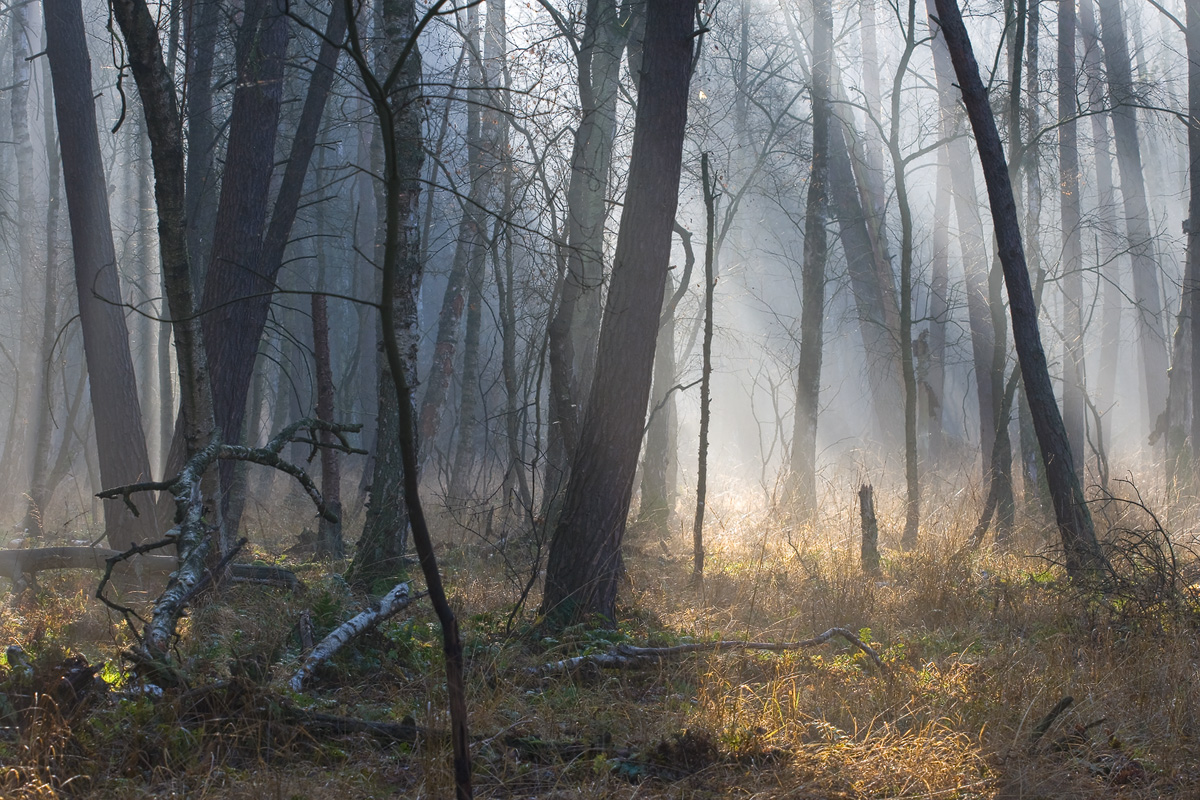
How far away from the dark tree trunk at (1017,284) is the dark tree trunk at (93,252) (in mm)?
7231

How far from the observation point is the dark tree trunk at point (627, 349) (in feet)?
16.0

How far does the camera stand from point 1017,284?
20.4ft

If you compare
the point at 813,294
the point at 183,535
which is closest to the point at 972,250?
the point at 813,294

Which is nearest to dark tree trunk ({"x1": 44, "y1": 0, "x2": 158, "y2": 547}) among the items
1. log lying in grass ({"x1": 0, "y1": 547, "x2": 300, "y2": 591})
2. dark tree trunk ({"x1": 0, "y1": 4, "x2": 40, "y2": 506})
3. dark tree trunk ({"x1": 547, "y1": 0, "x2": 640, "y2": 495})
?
log lying in grass ({"x1": 0, "y1": 547, "x2": 300, "y2": 591})

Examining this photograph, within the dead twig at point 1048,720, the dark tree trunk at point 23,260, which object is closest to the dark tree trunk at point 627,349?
the dead twig at point 1048,720

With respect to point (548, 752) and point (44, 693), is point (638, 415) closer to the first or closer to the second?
point (548, 752)

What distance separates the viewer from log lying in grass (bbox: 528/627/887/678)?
396 cm

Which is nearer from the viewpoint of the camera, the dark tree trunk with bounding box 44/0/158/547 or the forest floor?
the forest floor

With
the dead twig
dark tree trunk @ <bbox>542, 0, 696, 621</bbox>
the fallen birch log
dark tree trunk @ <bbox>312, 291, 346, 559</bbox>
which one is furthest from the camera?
dark tree trunk @ <bbox>312, 291, 346, 559</bbox>

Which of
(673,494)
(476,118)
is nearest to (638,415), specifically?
(476,118)

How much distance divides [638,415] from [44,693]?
3.23 meters

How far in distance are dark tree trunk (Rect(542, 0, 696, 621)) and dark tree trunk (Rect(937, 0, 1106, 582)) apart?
2.42 metres

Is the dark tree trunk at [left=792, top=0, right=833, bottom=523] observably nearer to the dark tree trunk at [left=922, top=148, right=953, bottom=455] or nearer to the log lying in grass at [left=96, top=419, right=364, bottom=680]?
the dark tree trunk at [left=922, top=148, right=953, bottom=455]

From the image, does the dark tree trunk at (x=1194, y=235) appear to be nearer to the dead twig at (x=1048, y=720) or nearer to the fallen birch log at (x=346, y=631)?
the dead twig at (x=1048, y=720)
